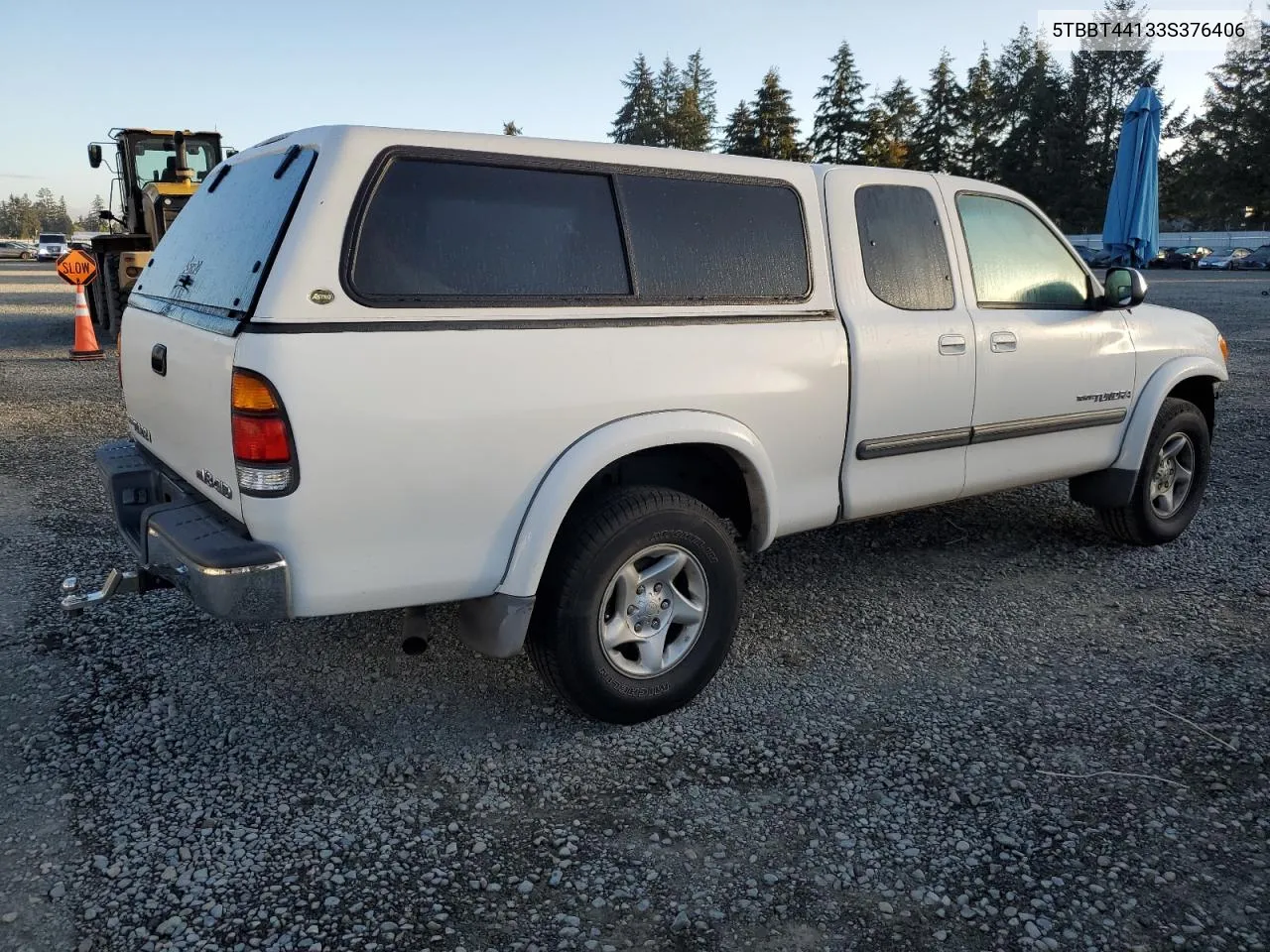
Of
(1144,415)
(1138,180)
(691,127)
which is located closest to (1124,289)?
(1144,415)

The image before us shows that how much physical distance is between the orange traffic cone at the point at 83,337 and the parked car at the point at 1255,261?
4285cm

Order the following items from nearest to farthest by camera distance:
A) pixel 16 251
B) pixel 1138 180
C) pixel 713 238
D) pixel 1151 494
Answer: pixel 713 238
pixel 1151 494
pixel 1138 180
pixel 16 251

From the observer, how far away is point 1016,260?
4.48 metres

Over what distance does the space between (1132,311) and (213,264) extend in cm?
423

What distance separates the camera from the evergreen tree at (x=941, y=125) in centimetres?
6719

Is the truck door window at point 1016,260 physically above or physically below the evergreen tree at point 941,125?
below

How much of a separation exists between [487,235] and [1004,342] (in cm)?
244

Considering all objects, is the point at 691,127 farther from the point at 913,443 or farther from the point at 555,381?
the point at 555,381

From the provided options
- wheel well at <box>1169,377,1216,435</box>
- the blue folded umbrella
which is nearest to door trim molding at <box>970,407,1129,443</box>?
wheel well at <box>1169,377,1216,435</box>

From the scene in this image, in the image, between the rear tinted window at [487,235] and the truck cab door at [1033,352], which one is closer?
the rear tinted window at [487,235]

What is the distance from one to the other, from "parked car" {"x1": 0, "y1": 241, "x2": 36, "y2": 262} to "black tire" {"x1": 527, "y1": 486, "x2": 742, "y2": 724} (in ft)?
213

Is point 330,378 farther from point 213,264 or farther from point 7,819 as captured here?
point 7,819

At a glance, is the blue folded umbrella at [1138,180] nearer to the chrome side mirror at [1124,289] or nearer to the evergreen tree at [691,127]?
the chrome side mirror at [1124,289]

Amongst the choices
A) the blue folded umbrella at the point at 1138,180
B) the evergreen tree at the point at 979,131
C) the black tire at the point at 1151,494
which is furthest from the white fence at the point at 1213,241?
the black tire at the point at 1151,494
